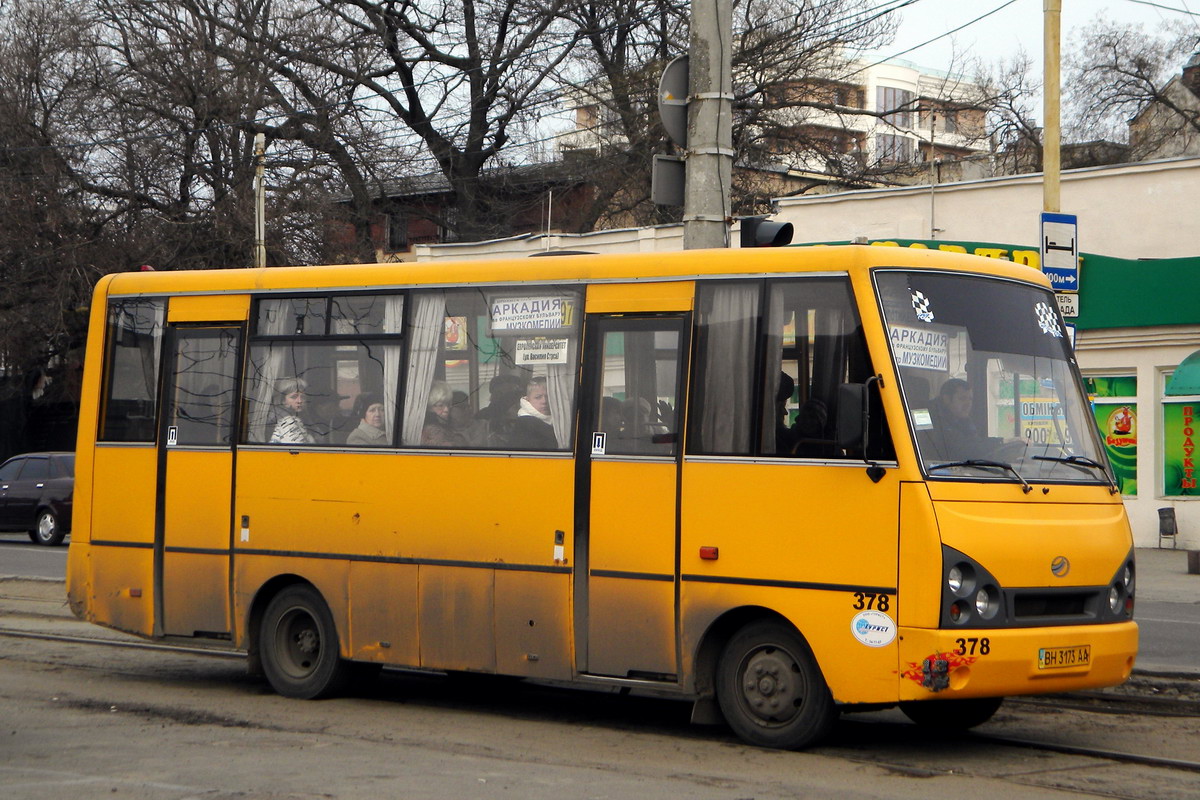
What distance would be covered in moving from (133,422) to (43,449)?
3325cm

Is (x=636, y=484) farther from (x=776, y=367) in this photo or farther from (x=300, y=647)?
(x=300, y=647)

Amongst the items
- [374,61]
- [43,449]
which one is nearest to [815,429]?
[374,61]

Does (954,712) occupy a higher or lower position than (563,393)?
lower

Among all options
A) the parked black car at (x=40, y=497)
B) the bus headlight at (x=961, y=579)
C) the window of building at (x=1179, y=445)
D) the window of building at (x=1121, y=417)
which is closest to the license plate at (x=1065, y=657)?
the bus headlight at (x=961, y=579)

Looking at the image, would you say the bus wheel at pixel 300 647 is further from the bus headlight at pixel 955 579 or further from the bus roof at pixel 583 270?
the bus headlight at pixel 955 579

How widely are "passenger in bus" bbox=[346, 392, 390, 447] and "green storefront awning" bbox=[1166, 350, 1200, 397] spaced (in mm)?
16021

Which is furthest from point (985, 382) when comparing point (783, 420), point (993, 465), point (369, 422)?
point (369, 422)

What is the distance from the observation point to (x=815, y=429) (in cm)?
838

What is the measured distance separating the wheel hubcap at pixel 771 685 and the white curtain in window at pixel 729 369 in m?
1.18

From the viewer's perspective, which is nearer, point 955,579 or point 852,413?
point 955,579

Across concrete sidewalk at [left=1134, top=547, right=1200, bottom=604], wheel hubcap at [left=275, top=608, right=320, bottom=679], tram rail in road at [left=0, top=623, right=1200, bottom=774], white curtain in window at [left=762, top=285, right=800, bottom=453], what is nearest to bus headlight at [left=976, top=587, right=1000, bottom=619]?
tram rail in road at [left=0, top=623, right=1200, bottom=774]

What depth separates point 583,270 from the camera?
31.3 ft

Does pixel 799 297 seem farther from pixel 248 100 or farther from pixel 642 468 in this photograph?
pixel 248 100

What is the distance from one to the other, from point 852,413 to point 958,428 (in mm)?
686
